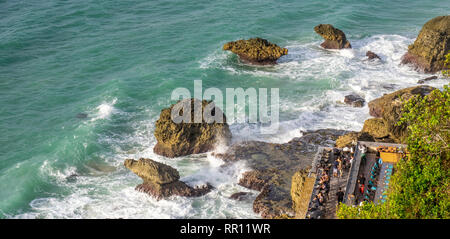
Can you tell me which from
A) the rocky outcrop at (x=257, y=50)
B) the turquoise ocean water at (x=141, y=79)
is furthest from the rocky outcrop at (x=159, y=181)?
the rocky outcrop at (x=257, y=50)

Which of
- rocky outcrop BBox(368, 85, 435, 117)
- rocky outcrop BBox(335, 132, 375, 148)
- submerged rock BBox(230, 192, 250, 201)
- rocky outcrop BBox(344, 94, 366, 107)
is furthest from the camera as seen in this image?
rocky outcrop BBox(344, 94, 366, 107)

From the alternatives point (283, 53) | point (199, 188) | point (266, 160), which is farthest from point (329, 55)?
point (199, 188)

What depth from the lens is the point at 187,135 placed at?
133ft

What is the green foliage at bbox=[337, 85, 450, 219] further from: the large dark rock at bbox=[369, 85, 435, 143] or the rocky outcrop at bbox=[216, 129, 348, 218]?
the rocky outcrop at bbox=[216, 129, 348, 218]

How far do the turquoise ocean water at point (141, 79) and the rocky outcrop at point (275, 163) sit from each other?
1426 millimetres

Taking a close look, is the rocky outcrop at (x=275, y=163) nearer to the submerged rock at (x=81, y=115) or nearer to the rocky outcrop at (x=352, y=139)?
the rocky outcrop at (x=352, y=139)

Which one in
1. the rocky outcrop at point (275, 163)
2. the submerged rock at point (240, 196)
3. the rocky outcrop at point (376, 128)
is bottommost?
the submerged rock at point (240, 196)

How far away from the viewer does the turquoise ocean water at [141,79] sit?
37281 mm

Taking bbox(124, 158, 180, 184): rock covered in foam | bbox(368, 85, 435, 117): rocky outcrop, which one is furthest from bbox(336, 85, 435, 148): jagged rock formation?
bbox(124, 158, 180, 184): rock covered in foam

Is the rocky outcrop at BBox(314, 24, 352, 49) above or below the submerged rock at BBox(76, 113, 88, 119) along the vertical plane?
above

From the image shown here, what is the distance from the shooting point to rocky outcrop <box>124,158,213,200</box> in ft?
114

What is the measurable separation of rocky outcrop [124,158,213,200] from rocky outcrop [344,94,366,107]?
20067 mm

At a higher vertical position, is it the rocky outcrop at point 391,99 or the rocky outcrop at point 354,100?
the rocky outcrop at point 391,99

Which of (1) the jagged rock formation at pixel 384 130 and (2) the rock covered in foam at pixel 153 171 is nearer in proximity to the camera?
(2) the rock covered in foam at pixel 153 171
